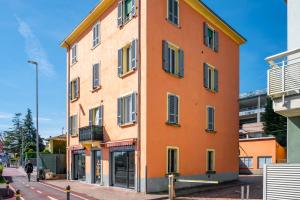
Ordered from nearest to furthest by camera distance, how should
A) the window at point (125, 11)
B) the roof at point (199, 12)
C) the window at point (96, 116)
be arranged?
1. the window at point (125, 11)
2. the roof at point (199, 12)
3. the window at point (96, 116)

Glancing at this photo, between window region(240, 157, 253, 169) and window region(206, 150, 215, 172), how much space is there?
19.4 meters

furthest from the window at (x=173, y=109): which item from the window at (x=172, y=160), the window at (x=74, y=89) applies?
the window at (x=74, y=89)

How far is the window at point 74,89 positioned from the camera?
93.9 ft

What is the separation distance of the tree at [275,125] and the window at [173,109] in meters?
23.3

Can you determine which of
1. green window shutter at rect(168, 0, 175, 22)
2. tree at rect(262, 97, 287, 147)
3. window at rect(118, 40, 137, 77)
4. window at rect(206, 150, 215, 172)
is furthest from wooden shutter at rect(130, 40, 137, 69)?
tree at rect(262, 97, 287, 147)

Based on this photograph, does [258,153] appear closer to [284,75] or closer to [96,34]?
[96,34]

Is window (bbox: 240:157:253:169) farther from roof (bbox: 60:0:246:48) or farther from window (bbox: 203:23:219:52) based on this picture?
window (bbox: 203:23:219:52)

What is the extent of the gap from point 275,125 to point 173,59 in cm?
2535

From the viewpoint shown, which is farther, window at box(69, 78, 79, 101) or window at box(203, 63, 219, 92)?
window at box(69, 78, 79, 101)

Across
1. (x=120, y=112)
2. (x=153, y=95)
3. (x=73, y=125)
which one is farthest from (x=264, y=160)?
(x=153, y=95)

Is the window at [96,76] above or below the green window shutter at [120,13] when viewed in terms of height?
below

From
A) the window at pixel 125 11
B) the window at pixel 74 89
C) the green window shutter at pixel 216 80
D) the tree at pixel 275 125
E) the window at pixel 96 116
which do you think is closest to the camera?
the window at pixel 125 11

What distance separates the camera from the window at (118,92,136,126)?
20078 millimetres

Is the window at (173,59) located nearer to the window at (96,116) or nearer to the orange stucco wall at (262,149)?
the window at (96,116)
